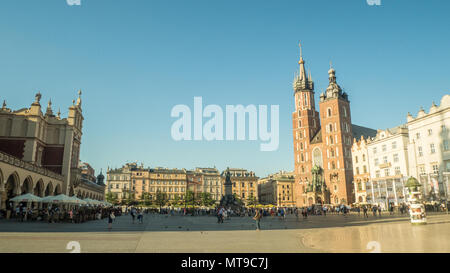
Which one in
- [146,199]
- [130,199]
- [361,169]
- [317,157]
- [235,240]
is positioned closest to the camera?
[235,240]

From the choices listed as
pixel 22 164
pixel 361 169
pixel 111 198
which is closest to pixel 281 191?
pixel 361 169

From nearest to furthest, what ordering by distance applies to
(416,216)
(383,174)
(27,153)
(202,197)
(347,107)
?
(416,216)
(27,153)
(383,174)
(347,107)
(202,197)

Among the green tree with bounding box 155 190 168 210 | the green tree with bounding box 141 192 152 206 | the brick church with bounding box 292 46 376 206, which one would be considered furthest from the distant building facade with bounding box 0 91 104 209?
the brick church with bounding box 292 46 376 206

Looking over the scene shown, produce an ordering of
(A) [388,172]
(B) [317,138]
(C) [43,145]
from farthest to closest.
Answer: (B) [317,138], (A) [388,172], (C) [43,145]

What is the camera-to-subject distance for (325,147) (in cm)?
8956

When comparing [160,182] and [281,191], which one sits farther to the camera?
[281,191]

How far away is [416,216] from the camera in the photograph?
2136 centimetres

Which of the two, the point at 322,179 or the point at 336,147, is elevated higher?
the point at 336,147

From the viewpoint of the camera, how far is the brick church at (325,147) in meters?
84.8

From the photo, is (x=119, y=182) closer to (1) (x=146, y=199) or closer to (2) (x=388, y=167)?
(1) (x=146, y=199)

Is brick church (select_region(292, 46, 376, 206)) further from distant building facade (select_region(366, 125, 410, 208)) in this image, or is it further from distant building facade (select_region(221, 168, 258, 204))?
distant building facade (select_region(221, 168, 258, 204))
